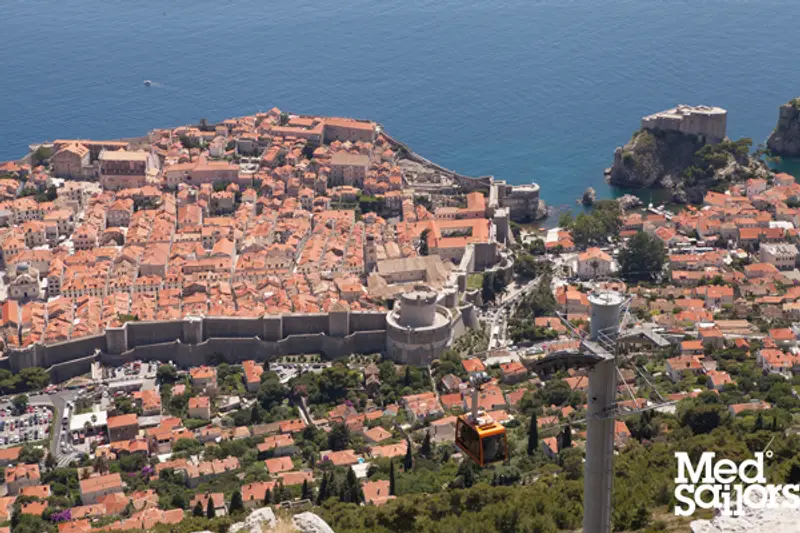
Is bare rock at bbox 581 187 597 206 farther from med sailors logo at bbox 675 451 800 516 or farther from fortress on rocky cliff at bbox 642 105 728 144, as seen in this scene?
med sailors logo at bbox 675 451 800 516

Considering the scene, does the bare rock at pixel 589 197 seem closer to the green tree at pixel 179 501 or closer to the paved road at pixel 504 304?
the paved road at pixel 504 304

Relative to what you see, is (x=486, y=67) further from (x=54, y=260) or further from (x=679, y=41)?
(x=54, y=260)

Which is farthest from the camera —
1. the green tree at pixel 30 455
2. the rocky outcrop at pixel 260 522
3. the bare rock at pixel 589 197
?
the bare rock at pixel 589 197

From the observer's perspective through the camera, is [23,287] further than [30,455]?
Yes

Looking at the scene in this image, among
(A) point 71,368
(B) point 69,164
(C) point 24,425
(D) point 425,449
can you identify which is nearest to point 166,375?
(A) point 71,368

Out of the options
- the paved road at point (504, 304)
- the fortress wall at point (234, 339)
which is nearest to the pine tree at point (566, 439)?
→ the paved road at point (504, 304)

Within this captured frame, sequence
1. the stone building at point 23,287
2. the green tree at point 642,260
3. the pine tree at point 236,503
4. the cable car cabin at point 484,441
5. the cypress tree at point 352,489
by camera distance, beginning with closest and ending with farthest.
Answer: the cable car cabin at point 484,441 < the cypress tree at point 352,489 < the pine tree at point 236,503 < the stone building at point 23,287 < the green tree at point 642,260

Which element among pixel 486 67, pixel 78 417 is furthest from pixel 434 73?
pixel 78 417

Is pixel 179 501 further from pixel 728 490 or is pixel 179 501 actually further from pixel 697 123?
pixel 697 123
